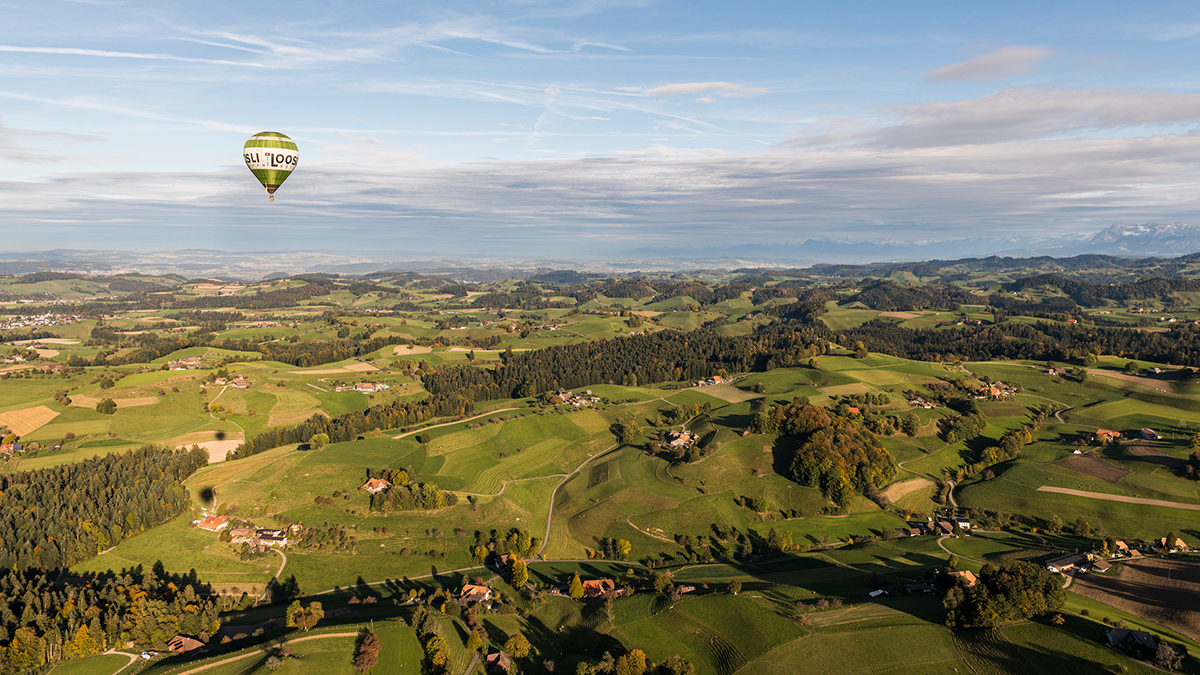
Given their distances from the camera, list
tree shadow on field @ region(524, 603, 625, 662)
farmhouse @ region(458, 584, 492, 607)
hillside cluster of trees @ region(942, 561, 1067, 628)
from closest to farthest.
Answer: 1. hillside cluster of trees @ region(942, 561, 1067, 628)
2. tree shadow on field @ region(524, 603, 625, 662)
3. farmhouse @ region(458, 584, 492, 607)

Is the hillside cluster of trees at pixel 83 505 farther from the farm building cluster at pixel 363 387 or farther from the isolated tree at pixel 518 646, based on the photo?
the isolated tree at pixel 518 646

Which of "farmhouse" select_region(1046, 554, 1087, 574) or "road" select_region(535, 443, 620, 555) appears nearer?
"farmhouse" select_region(1046, 554, 1087, 574)

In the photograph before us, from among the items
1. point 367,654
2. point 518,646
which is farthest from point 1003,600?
point 367,654

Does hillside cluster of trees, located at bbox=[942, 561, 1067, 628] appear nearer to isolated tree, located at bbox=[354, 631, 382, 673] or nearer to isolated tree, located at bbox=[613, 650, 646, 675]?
isolated tree, located at bbox=[613, 650, 646, 675]

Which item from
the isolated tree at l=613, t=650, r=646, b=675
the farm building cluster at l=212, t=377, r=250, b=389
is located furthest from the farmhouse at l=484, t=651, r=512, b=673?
the farm building cluster at l=212, t=377, r=250, b=389

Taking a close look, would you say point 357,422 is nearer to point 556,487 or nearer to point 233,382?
point 233,382

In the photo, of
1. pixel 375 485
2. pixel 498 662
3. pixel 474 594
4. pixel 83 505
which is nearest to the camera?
pixel 498 662
